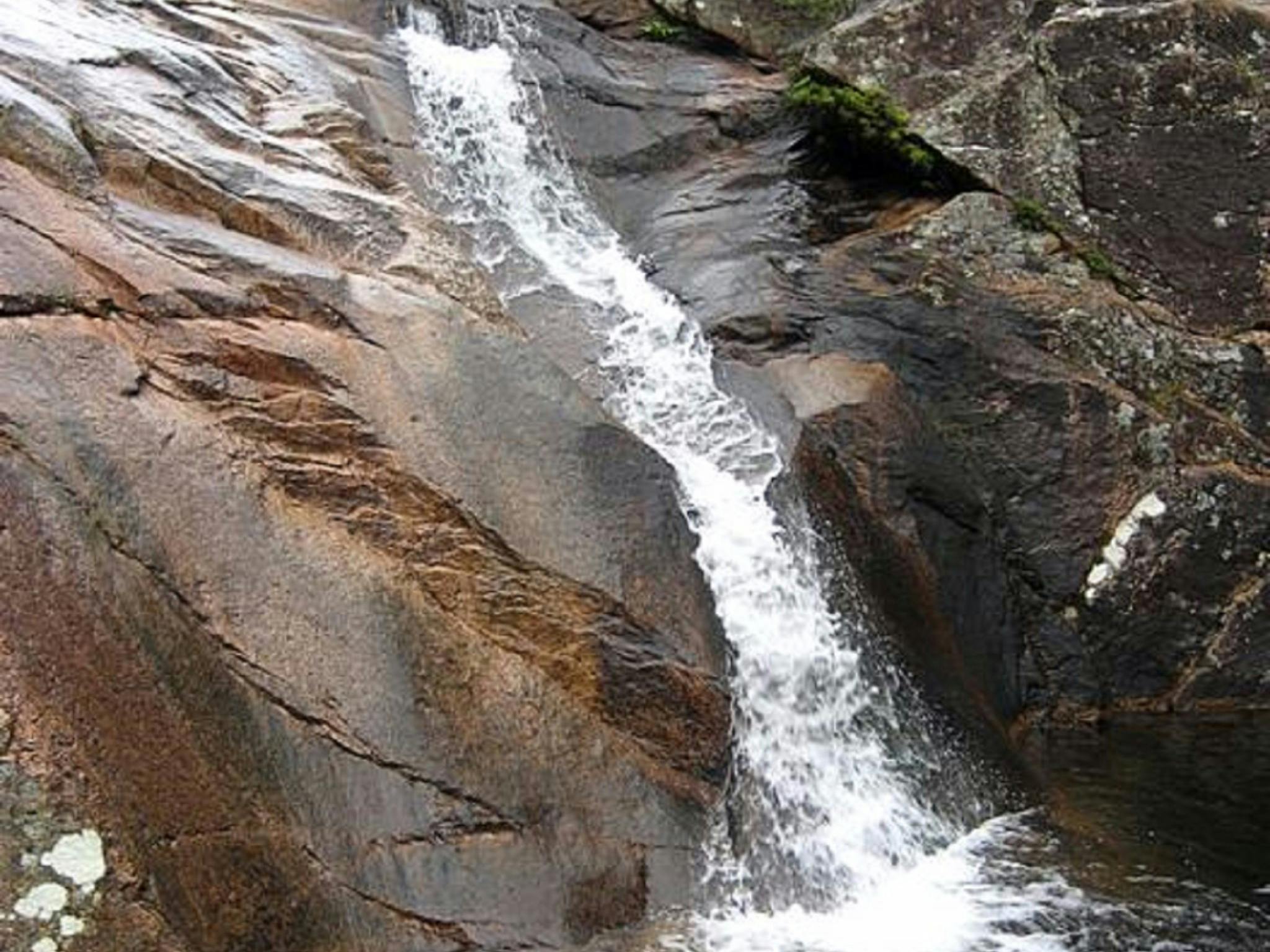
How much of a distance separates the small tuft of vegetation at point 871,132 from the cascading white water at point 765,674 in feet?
7.71

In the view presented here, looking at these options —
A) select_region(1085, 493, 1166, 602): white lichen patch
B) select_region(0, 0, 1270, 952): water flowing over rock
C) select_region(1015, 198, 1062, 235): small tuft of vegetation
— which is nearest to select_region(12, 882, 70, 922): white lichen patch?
select_region(0, 0, 1270, 952): water flowing over rock

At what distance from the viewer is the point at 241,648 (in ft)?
19.6

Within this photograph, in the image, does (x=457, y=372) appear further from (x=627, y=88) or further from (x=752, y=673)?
(x=627, y=88)

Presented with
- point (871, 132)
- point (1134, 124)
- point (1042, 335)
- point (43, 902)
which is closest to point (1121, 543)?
point (1042, 335)

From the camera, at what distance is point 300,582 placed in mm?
6328

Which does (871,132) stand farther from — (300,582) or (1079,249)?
(300,582)

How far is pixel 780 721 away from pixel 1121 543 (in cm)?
430

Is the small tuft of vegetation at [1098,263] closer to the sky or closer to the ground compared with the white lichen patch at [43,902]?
closer to the sky

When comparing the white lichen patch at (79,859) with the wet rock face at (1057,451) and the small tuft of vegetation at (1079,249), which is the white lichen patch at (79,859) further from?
the small tuft of vegetation at (1079,249)

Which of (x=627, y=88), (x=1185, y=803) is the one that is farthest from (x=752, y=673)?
(x=627, y=88)

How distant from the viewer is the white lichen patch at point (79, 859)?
5.05 meters

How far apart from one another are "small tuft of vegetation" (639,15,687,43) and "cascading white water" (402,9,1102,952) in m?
3.01

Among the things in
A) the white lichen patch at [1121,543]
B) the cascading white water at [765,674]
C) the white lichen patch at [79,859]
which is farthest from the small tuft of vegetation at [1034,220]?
the white lichen patch at [79,859]

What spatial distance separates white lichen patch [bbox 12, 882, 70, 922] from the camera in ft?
16.2
